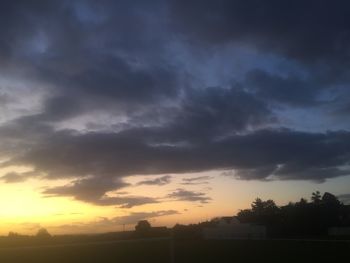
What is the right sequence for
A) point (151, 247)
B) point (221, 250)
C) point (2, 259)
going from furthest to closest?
point (221, 250), point (151, 247), point (2, 259)

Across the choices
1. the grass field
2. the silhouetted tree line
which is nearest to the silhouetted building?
the silhouetted tree line

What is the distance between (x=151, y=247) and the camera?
42.2m

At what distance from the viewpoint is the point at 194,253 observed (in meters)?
45.5

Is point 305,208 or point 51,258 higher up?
point 305,208

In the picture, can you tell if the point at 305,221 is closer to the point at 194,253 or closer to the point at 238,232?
the point at 238,232

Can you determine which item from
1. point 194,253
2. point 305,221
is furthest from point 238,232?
point 194,253

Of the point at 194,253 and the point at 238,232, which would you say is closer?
the point at 194,253

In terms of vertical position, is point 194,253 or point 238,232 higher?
point 238,232

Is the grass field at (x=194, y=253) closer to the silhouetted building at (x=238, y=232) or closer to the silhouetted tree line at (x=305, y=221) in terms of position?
the silhouetted building at (x=238, y=232)

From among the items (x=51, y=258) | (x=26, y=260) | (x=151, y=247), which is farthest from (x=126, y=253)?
(x=26, y=260)

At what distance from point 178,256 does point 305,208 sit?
5585 cm

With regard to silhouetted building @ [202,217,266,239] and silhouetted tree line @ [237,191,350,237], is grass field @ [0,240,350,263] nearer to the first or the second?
silhouetted building @ [202,217,266,239]

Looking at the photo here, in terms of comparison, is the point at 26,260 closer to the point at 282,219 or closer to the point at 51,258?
the point at 51,258

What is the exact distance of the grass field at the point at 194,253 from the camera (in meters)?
29.3
